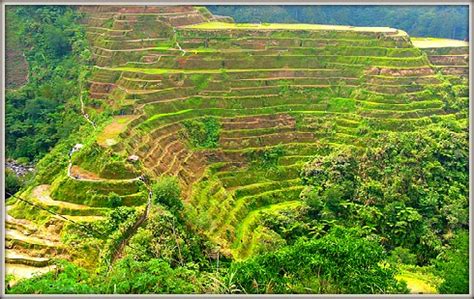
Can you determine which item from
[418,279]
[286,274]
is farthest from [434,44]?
[286,274]

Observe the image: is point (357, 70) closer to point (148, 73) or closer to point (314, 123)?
point (314, 123)

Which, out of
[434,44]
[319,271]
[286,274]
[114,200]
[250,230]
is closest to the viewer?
[319,271]

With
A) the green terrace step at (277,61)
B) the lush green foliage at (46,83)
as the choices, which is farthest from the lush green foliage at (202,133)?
the lush green foliage at (46,83)

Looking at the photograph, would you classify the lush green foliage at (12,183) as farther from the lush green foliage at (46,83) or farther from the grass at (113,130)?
the grass at (113,130)

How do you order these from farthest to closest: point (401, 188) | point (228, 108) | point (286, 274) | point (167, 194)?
point (228, 108) < point (401, 188) < point (167, 194) < point (286, 274)

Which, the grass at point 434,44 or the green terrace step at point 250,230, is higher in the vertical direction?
the grass at point 434,44

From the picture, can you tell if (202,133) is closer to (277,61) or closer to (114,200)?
(277,61)

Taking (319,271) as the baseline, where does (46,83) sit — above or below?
below

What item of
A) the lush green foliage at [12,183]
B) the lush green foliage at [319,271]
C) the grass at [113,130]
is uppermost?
the lush green foliage at [319,271]

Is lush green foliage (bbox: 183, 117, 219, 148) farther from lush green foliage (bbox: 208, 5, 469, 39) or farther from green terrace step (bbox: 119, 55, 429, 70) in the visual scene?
lush green foliage (bbox: 208, 5, 469, 39)

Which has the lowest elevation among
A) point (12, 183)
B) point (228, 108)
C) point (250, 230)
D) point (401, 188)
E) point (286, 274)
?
point (250, 230)
